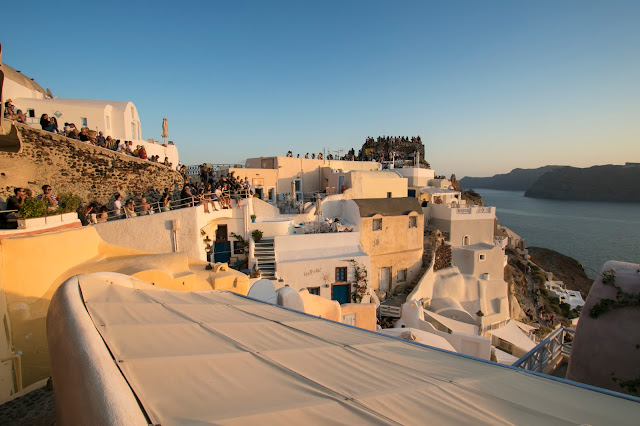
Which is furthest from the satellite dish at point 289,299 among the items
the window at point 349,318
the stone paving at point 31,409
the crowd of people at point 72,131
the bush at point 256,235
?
the crowd of people at point 72,131

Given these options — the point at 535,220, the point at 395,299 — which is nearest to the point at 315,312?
the point at 395,299

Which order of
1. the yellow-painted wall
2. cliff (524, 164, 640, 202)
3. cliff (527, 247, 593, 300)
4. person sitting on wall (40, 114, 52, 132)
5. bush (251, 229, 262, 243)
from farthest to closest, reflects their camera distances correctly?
1. cliff (524, 164, 640, 202)
2. cliff (527, 247, 593, 300)
3. bush (251, 229, 262, 243)
4. person sitting on wall (40, 114, 52, 132)
5. the yellow-painted wall

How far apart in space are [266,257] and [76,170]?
9.31 metres

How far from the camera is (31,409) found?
5.45 m

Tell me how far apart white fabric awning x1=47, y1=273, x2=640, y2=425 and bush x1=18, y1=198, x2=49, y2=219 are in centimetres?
415

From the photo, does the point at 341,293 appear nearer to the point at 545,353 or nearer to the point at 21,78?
the point at 545,353

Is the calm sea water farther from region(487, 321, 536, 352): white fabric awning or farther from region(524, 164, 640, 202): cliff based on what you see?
region(487, 321, 536, 352): white fabric awning

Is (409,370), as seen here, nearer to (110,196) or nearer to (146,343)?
(146,343)

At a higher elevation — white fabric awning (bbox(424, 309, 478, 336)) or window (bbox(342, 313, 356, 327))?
window (bbox(342, 313, 356, 327))

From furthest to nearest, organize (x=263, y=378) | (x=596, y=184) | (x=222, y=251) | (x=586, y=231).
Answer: (x=596, y=184) → (x=586, y=231) → (x=222, y=251) → (x=263, y=378)

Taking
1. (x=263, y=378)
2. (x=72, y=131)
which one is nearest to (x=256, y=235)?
(x=72, y=131)

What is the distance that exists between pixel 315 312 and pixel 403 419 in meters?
8.36

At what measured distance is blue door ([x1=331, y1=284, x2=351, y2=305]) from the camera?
16469 millimetres

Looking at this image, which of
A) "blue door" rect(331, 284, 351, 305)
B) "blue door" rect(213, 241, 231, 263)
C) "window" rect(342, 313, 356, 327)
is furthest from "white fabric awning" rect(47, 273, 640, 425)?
"blue door" rect(331, 284, 351, 305)
